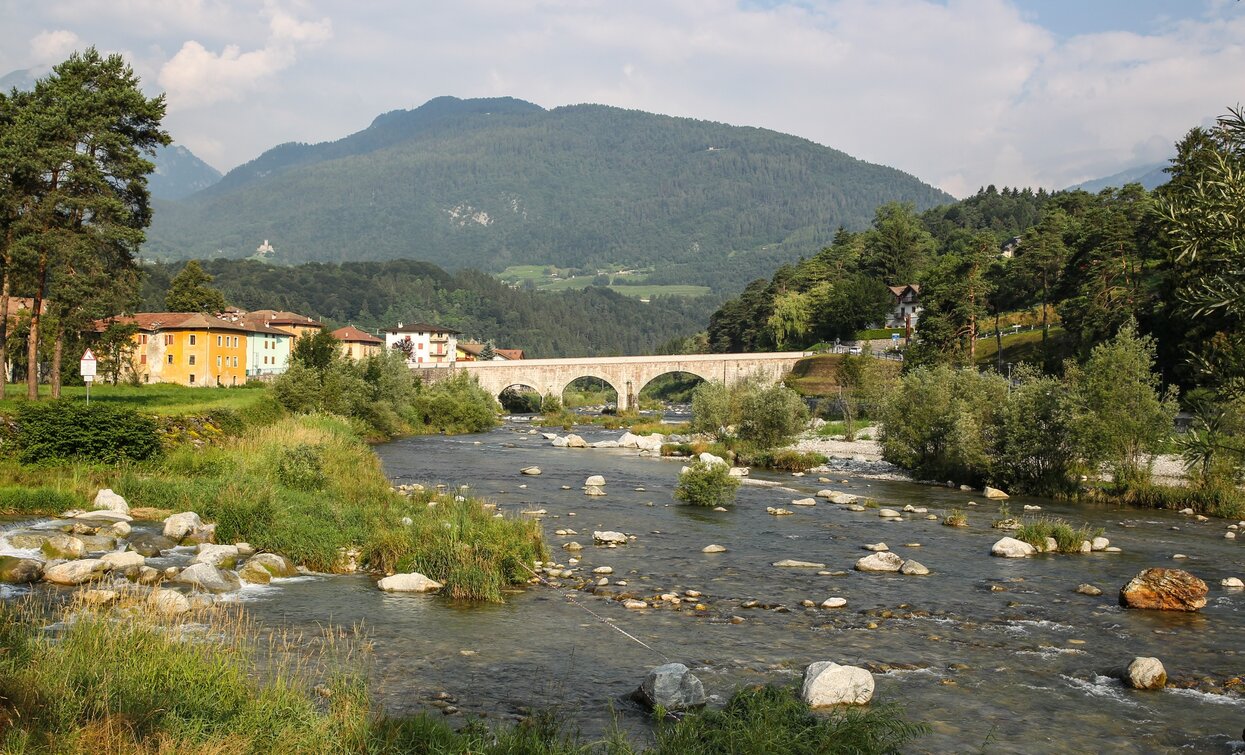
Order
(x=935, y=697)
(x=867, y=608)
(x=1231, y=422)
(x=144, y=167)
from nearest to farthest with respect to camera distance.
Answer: (x=935, y=697), (x=867, y=608), (x=1231, y=422), (x=144, y=167)

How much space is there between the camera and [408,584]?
1703 centimetres

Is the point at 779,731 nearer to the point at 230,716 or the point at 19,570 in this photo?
the point at 230,716

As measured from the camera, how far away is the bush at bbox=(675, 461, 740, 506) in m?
29.8

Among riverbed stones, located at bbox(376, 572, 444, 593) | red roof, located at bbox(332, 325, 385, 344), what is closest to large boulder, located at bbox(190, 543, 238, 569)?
riverbed stones, located at bbox(376, 572, 444, 593)

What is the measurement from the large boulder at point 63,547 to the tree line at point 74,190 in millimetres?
17842

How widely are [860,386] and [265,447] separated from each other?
147 ft

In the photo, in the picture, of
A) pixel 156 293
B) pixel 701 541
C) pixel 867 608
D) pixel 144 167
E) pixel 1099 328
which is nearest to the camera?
pixel 867 608

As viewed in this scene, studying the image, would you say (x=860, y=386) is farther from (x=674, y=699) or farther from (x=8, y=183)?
(x=674, y=699)

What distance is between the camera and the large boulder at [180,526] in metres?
19.5

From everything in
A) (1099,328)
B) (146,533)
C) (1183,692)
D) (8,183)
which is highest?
(8,183)

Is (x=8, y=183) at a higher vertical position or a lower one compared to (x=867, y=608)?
higher

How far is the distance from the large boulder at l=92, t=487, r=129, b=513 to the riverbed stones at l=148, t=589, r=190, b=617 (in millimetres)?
8663

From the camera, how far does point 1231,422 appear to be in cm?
2656

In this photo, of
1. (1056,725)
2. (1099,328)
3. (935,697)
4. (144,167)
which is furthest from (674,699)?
(1099,328)
